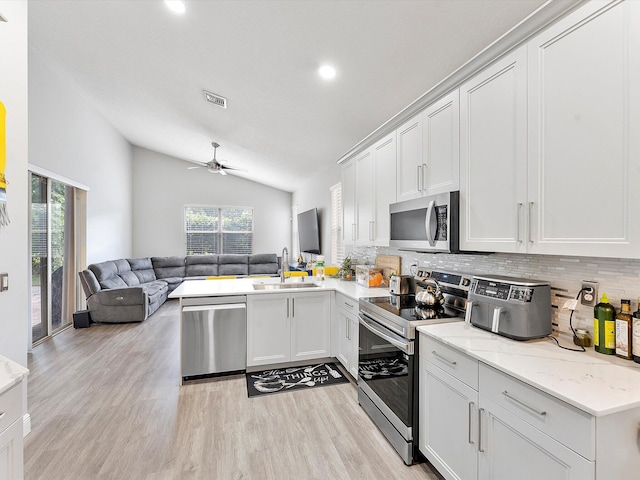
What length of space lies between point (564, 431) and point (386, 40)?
223 centimetres

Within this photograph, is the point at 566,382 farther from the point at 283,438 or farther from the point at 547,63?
the point at 283,438

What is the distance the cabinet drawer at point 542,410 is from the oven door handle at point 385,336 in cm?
48

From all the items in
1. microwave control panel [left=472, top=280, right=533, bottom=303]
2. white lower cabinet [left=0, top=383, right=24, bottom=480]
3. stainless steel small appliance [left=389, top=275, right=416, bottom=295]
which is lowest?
white lower cabinet [left=0, top=383, right=24, bottom=480]

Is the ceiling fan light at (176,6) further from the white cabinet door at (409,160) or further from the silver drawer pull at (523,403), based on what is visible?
the silver drawer pull at (523,403)

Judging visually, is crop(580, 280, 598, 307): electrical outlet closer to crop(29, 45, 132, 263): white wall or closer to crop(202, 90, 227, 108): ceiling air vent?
crop(202, 90, 227, 108): ceiling air vent

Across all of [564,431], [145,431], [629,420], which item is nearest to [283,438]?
[145,431]

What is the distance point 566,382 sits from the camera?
3.50 feet

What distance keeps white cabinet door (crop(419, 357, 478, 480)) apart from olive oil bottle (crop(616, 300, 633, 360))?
0.61 metres

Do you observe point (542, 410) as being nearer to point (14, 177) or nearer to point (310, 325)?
point (310, 325)

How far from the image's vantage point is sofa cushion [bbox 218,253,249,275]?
7691mm

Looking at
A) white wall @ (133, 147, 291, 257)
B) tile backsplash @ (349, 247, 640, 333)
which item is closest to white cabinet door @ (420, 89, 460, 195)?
tile backsplash @ (349, 247, 640, 333)

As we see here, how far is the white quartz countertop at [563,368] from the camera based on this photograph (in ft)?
3.15

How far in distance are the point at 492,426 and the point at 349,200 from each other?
8.45 feet

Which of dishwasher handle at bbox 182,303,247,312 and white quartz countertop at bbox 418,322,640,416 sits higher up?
white quartz countertop at bbox 418,322,640,416
